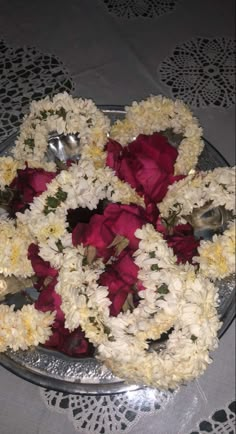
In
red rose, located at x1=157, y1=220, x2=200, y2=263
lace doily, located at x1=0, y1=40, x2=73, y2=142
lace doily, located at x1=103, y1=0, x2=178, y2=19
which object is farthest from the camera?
lace doily, located at x1=103, y1=0, x2=178, y2=19

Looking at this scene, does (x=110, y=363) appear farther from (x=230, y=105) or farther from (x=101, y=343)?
(x=230, y=105)

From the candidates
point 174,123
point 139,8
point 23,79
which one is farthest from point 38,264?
point 139,8

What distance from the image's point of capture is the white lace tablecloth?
→ 0.70m

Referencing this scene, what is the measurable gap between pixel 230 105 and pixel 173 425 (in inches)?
23.1

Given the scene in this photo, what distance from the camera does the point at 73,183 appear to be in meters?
0.59

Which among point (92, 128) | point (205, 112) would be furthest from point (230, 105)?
point (92, 128)

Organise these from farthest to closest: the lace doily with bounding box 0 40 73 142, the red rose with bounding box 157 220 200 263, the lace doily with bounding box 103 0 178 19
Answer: the lace doily with bounding box 103 0 178 19
the lace doily with bounding box 0 40 73 142
the red rose with bounding box 157 220 200 263

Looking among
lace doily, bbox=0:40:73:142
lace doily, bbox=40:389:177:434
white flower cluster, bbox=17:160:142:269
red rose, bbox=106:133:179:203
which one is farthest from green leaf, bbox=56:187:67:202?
lace doily, bbox=0:40:73:142

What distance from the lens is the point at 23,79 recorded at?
105 centimetres

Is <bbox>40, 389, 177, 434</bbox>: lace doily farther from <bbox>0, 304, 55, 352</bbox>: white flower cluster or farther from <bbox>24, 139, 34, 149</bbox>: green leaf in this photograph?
<bbox>24, 139, 34, 149</bbox>: green leaf

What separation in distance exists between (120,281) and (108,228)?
0.06 metres

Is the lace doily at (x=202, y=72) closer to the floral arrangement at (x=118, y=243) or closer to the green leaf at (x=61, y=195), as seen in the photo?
the floral arrangement at (x=118, y=243)

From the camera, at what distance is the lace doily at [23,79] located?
1.00 m

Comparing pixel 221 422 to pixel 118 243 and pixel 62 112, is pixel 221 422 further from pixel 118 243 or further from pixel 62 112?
pixel 62 112
